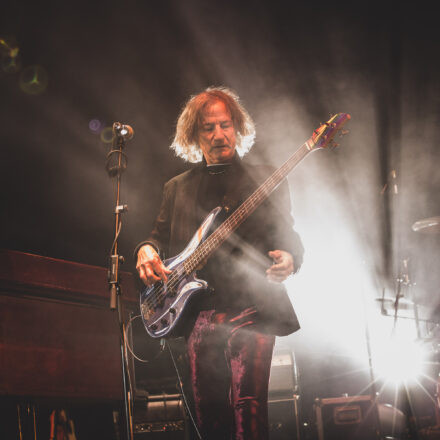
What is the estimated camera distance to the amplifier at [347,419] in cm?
375

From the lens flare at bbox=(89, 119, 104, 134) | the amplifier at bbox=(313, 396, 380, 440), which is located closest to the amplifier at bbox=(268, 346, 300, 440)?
the amplifier at bbox=(313, 396, 380, 440)

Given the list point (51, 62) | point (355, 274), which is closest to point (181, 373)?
point (51, 62)

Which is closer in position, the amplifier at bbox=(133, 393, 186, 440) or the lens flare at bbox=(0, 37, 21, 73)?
the amplifier at bbox=(133, 393, 186, 440)

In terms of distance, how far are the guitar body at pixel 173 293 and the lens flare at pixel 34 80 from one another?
2.27 meters

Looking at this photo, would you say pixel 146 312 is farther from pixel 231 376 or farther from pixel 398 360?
pixel 398 360

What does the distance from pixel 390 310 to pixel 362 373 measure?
97 cm

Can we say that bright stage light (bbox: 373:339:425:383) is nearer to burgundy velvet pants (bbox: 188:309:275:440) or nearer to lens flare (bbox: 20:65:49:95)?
burgundy velvet pants (bbox: 188:309:275:440)

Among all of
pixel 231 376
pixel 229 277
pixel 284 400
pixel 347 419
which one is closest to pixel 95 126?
pixel 229 277

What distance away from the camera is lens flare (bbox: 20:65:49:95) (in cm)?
362

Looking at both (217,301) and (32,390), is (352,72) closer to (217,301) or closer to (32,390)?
(217,301)

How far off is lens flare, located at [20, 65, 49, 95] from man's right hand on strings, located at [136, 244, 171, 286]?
7.27 feet

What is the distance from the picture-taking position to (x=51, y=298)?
316 cm

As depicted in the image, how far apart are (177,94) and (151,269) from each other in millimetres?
2600

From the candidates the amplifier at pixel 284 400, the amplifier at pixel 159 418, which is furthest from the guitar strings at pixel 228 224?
the amplifier at pixel 284 400
